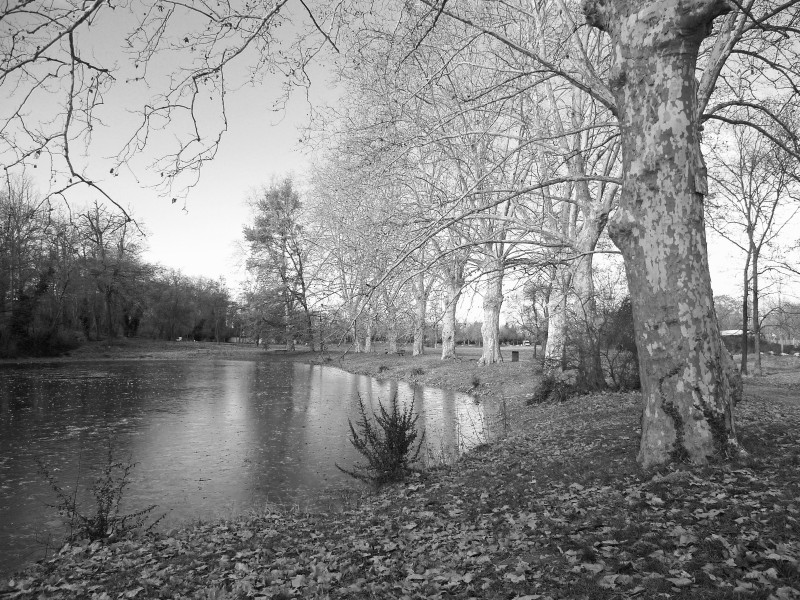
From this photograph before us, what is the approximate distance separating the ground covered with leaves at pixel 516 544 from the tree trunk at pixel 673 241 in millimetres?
A: 460

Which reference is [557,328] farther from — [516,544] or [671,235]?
[516,544]

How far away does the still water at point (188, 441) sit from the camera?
304 inches

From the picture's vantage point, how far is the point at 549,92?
14539 millimetres

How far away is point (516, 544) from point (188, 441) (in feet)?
32.8

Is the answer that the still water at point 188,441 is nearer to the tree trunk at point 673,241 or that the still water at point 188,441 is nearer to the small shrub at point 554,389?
the small shrub at point 554,389

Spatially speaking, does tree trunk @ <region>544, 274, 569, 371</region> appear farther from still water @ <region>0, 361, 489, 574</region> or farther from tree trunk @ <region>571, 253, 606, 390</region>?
still water @ <region>0, 361, 489, 574</region>

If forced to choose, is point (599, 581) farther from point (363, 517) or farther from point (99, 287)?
point (99, 287)

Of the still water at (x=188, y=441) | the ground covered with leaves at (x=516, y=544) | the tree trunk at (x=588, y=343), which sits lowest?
the still water at (x=188, y=441)

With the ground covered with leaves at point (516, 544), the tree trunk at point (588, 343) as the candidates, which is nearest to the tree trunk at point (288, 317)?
the tree trunk at point (588, 343)

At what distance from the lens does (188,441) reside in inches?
479

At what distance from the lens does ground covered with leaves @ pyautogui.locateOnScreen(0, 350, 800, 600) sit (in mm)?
3277

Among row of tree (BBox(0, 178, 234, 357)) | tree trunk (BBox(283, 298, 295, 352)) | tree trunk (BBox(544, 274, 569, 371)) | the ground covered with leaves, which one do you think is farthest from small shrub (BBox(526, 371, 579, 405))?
tree trunk (BBox(283, 298, 295, 352))

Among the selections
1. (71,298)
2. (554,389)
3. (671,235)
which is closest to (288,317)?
(71,298)

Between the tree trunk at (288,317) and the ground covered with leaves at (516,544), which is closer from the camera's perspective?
the ground covered with leaves at (516,544)
